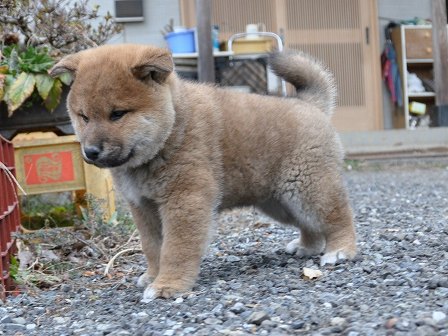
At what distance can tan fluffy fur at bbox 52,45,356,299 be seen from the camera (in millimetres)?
3131

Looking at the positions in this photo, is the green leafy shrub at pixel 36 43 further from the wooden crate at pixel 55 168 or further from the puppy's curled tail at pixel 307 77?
the puppy's curled tail at pixel 307 77

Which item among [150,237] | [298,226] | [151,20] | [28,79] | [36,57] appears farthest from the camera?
[151,20]

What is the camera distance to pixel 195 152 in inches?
131

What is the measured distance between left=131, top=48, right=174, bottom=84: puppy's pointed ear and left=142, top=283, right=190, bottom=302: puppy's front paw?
83 cm

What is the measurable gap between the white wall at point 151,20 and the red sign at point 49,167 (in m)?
5.65

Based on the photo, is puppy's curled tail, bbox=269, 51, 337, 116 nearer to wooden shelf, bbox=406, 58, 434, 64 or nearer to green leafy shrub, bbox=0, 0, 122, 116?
green leafy shrub, bbox=0, 0, 122, 116

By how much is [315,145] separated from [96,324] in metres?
1.39

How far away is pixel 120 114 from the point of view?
3.10m

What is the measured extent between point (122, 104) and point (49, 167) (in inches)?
81.1

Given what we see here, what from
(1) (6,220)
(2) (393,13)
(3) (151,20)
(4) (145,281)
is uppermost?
(3) (151,20)

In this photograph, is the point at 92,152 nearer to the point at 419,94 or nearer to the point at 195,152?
the point at 195,152

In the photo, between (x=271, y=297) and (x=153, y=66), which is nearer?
(x=271, y=297)

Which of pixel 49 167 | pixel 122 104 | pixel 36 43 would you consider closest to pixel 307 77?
pixel 122 104

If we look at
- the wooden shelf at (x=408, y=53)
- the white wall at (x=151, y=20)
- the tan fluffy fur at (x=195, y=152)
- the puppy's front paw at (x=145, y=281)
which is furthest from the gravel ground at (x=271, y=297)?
the wooden shelf at (x=408, y=53)
